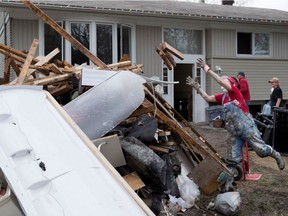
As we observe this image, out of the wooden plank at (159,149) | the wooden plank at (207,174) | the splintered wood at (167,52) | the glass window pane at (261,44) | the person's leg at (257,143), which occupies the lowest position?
the wooden plank at (207,174)

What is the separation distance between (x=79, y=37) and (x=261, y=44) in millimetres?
7721

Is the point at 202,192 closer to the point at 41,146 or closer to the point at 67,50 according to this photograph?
the point at 41,146

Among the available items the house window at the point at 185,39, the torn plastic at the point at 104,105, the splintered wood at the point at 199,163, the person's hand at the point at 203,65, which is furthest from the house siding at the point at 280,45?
the torn plastic at the point at 104,105

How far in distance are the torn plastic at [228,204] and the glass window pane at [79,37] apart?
27.4 ft

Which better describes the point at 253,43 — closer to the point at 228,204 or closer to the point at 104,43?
the point at 104,43

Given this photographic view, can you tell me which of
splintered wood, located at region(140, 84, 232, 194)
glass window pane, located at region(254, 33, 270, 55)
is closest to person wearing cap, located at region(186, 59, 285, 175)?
splintered wood, located at region(140, 84, 232, 194)

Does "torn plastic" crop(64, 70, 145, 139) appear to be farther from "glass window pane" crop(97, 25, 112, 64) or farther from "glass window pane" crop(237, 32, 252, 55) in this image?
"glass window pane" crop(237, 32, 252, 55)

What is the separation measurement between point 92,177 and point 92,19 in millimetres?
10278

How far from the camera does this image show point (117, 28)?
12828mm

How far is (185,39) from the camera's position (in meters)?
14.6

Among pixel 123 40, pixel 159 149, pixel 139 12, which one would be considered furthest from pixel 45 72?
pixel 123 40

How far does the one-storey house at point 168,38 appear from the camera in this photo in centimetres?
1208

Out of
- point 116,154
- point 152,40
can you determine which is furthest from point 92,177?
point 152,40

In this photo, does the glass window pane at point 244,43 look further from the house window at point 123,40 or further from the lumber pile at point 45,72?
the lumber pile at point 45,72
